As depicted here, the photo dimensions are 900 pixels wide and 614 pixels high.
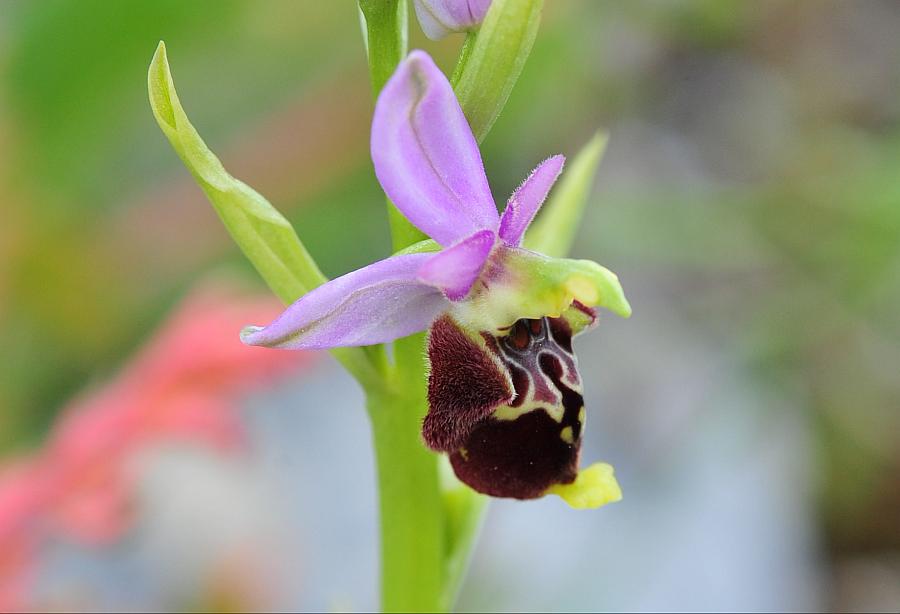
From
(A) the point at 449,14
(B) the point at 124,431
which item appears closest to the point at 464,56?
(A) the point at 449,14

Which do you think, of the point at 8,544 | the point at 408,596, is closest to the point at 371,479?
the point at 8,544

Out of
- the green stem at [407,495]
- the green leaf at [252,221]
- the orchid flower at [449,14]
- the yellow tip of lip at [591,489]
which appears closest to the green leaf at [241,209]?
the green leaf at [252,221]

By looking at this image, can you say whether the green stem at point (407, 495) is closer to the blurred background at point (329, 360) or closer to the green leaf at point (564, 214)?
the green leaf at point (564, 214)

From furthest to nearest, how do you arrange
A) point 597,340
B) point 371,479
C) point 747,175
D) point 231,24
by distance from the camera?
point 747,175
point 597,340
point 371,479
point 231,24

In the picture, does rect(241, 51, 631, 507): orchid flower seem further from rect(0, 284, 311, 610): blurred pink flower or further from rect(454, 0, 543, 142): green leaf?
rect(0, 284, 311, 610): blurred pink flower

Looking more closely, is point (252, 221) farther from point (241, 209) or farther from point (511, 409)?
point (511, 409)

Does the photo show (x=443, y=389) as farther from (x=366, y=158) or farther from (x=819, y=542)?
(x=819, y=542)

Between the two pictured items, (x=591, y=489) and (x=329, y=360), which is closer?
(x=591, y=489)
